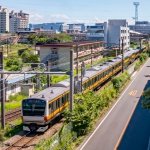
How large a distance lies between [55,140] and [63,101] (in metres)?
5.70

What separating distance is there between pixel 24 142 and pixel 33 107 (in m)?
2.00

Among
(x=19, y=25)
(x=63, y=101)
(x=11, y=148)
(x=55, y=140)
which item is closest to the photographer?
(x=55, y=140)

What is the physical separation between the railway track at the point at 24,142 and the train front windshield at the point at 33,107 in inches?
47.9

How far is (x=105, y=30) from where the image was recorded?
82.2 m

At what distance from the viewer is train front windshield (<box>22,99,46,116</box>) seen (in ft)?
52.4

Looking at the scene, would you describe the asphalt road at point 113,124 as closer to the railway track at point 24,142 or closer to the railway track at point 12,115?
the railway track at point 24,142

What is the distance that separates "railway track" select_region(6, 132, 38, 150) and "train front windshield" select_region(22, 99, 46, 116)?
1216mm

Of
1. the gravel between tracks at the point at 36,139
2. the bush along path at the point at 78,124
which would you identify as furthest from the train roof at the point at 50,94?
the gravel between tracks at the point at 36,139

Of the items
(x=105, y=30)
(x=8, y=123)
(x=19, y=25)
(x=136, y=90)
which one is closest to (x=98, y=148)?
(x=8, y=123)

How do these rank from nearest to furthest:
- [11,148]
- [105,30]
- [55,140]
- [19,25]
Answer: [55,140], [11,148], [105,30], [19,25]

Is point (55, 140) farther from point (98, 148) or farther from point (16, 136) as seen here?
point (16, 136)

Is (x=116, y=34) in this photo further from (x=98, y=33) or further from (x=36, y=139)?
(x=36, y=139)

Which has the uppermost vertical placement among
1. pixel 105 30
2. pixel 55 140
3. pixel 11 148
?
pixel 105 30

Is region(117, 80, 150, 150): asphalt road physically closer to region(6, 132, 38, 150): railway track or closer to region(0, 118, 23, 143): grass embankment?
region(6, 132, 38, 150): railway track
